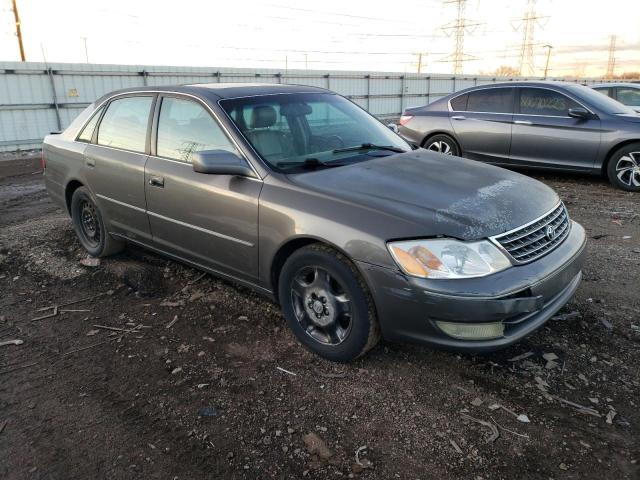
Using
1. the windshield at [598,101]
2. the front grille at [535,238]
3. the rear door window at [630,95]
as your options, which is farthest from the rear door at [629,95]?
the front grille at [535,238]

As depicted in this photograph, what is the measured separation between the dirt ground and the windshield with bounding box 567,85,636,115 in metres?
4.37

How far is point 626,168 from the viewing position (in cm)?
753

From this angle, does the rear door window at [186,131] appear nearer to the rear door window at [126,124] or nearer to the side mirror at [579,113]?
the rear door window at [126,124]

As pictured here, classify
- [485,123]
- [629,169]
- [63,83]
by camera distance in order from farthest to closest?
[63,83] < [485,123] < [629,169]

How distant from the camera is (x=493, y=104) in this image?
8.55 metres

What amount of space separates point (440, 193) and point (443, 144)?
243 inches

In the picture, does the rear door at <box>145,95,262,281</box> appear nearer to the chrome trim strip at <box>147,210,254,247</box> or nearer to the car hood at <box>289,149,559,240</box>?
the chrome trim strip at <box>147,210,254,247</box>

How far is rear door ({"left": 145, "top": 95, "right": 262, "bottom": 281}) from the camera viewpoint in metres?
3.47

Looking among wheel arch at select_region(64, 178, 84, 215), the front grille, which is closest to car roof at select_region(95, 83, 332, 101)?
wheel arch at select_region(64, 178, 84, 215)

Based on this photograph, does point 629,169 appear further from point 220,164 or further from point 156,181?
point 156,181

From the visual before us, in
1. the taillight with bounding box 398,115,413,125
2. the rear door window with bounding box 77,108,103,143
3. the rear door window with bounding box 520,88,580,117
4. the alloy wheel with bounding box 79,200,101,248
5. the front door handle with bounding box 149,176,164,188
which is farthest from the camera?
the taillight with bounding box 398,115,413,125

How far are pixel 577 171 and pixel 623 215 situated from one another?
5.37ft

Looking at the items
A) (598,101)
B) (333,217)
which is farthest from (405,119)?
(333,217)

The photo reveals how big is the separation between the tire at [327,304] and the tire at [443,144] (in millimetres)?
6163
